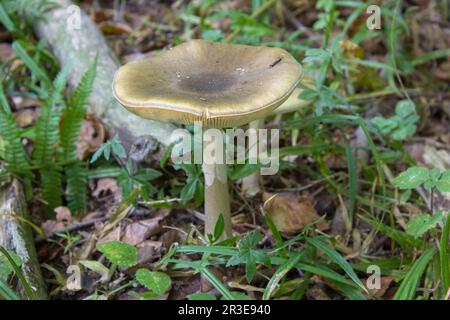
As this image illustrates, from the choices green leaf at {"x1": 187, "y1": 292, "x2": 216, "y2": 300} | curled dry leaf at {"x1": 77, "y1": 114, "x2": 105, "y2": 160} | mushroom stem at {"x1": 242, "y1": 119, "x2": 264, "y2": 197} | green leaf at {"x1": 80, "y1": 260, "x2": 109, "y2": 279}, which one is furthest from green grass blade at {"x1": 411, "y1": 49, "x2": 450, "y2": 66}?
green leaf at {"x1": 80, "y1": 260, "x2": 109, "y2": 279}

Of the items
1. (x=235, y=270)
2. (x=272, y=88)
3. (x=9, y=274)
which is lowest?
(x=235, y=270)

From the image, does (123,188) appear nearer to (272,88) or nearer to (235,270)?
(235,270)

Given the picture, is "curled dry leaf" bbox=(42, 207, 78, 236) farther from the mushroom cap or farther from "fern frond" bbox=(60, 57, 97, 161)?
the mushroom cap

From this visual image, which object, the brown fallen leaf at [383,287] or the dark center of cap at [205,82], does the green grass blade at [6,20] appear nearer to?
the dark center of cap at [205,82]

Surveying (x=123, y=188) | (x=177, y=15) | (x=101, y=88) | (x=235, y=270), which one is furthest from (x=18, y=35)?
(x=235, y=270)

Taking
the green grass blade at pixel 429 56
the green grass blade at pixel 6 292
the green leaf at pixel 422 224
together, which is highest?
the green leaf at pixel 422 224

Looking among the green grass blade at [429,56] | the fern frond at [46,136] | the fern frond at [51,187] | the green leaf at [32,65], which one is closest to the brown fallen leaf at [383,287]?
the fern frond at [51,187]

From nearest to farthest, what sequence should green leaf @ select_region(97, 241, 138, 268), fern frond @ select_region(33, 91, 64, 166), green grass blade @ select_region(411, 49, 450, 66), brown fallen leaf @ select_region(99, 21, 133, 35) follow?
green leaf @ select_region(97, 241, 138, 268) → fern frond @ select_region(33, 91, 64, 166) → green grass blade @ select_region(411, 49, 450, 66) → brown fallen leaf @ select_region(99, 21, 133, 35)

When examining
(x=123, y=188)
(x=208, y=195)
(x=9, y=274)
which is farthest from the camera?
(x=123, y=188)
